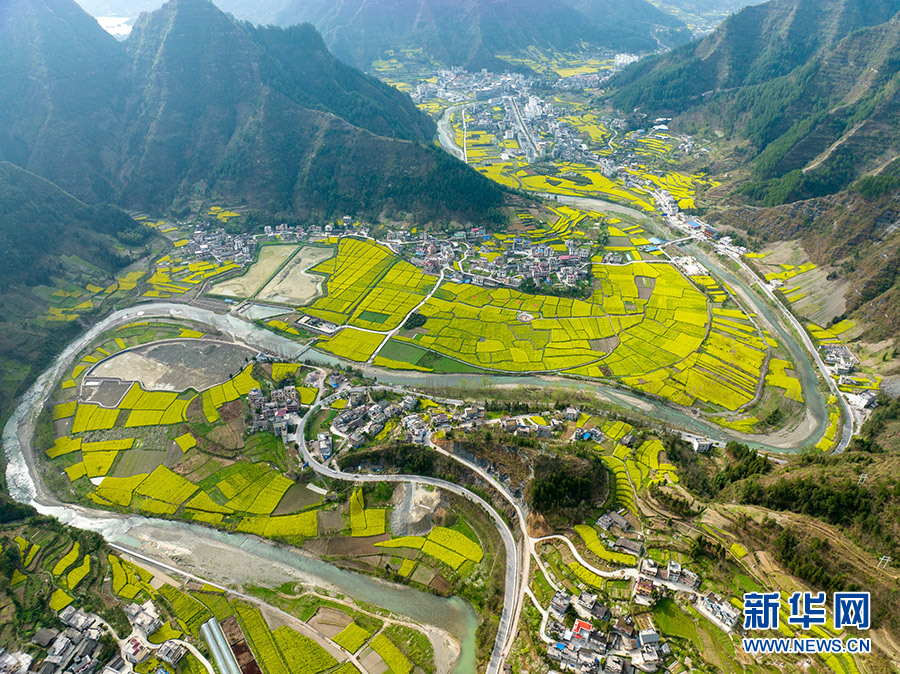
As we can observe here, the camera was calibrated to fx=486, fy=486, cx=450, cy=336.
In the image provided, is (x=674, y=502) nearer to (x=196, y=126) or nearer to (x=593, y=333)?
(x=593, y=333)

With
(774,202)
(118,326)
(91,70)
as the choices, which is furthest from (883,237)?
(91,70)

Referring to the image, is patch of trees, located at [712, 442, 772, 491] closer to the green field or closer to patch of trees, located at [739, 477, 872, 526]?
patch of trees, located at [739, 477, 872, 526]

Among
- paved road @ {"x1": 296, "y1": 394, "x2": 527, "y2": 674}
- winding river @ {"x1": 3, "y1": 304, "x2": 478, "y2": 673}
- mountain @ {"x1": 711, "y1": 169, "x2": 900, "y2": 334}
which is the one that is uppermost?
mountain @ {"x1": 711, "y1": 169, "x2": 900, "y2": 334}

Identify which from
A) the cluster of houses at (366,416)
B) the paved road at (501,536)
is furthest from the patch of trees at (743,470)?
the cluster of houses at (366,416)

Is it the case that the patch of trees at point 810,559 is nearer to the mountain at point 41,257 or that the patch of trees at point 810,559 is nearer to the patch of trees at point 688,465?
the patch of trees at point 688,465

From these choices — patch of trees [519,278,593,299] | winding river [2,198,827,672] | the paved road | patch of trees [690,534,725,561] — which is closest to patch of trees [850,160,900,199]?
winding river [2,198,827,672]

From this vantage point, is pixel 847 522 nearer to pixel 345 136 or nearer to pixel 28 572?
pixel 28 572

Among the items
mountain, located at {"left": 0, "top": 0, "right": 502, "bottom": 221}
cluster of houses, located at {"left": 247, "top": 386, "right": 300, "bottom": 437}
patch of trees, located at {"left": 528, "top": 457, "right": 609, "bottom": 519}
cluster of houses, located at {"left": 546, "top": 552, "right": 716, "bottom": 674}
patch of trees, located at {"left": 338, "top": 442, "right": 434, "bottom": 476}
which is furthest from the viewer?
mountain, located at {"left": 0, "top": 0, "right": 502, "bottom": 221}
